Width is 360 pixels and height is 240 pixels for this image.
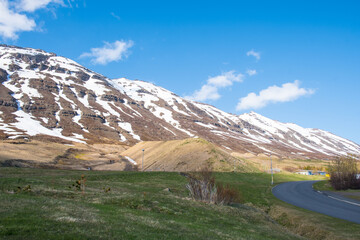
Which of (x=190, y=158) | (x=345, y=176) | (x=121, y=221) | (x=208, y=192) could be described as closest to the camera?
(x=121, y=221)

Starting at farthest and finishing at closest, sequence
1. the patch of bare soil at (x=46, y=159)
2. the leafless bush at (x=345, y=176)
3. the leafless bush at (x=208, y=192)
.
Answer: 1. the patch of bare soil at (x=46, y=159)
2. the leafless bush at (x=345, y=176)
3. the leafless bush at (x=208, y=192)

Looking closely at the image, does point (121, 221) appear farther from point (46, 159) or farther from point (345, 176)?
point (46, 159)

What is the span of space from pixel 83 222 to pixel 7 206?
467 cm

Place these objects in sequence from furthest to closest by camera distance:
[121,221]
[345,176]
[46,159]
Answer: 1. [46,159]
2. [345,176]
3. [121,221]

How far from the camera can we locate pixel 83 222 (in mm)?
12914

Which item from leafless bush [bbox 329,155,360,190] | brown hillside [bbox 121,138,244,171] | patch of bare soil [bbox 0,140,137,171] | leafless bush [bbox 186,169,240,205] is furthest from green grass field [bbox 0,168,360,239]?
Answer: patch of bare soil [bbox 0,140,137,171]

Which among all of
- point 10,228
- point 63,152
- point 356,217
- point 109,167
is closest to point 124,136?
point 63,152

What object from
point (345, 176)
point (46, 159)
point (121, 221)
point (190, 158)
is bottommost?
point (345, 176)

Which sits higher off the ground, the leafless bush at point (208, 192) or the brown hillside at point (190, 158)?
the brown hillside at point (190, 158)

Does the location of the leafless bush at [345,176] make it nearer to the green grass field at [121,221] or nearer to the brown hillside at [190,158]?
the brown hillside at [190,158]

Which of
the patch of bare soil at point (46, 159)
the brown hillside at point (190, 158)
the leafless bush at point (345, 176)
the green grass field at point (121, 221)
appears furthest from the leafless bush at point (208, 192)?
the patch of bare soil at point (46, 159)

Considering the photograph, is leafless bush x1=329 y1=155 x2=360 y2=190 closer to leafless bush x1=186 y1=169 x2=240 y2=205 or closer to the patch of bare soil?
leafless bush x1=186 y1=169 x2=240 y2=205

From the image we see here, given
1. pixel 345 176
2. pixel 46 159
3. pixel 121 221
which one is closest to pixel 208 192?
pixel 121 221

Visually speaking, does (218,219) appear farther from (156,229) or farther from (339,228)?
(339,228)
